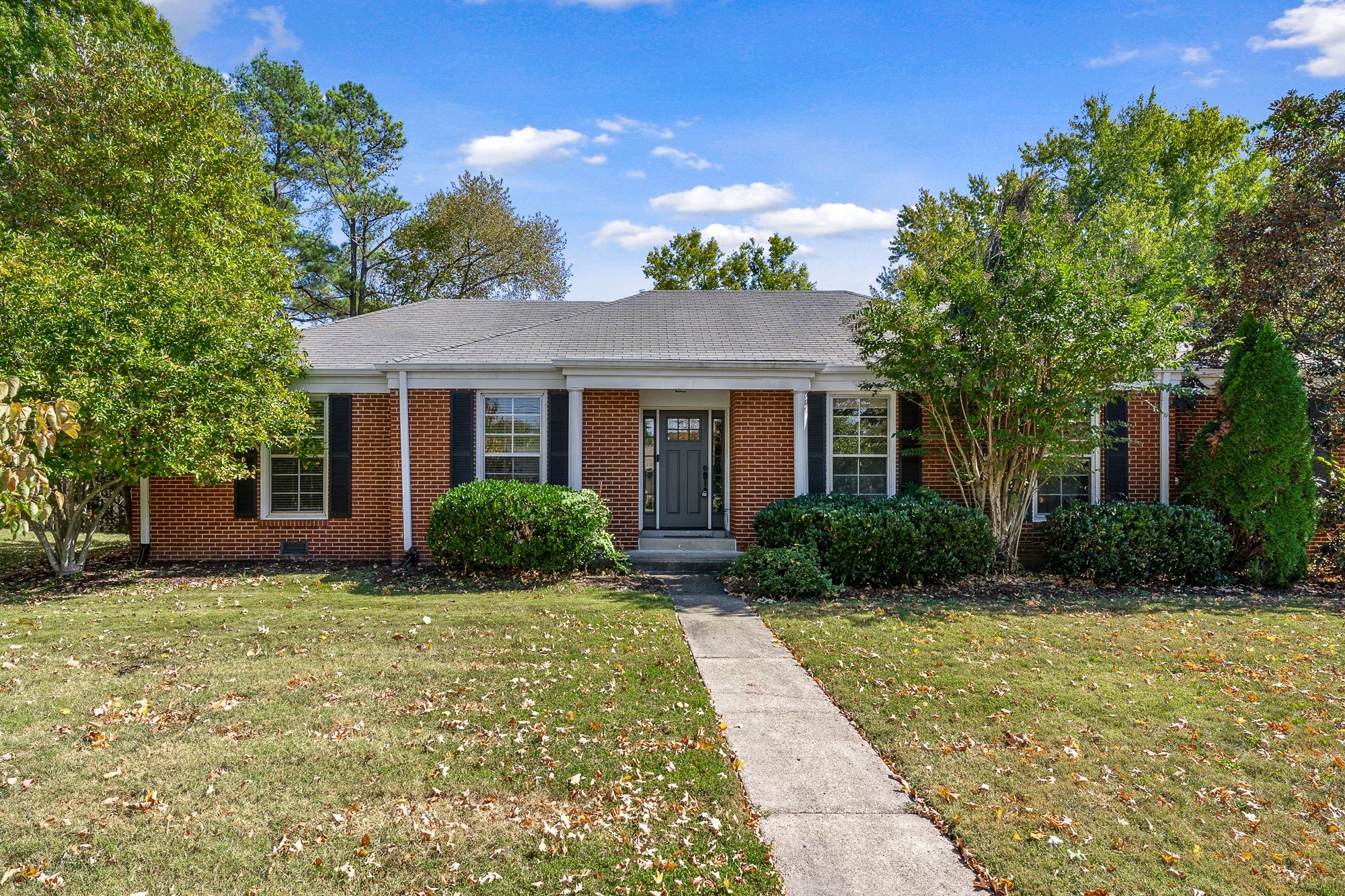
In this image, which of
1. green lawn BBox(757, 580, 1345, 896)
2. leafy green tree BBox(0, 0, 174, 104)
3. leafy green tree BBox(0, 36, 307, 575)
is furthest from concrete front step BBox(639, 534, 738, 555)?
leafy green tree BBox(0, 0, 174, 104)

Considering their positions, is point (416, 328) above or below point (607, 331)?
above

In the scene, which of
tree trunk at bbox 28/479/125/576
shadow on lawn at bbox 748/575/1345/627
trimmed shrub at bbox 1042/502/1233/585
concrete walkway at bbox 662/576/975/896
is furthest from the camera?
tree trunk at bbox 28/479/125/576

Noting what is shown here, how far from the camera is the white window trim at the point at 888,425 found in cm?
1095

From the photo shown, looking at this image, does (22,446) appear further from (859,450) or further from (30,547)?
(30,547)

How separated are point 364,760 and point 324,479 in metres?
8.22

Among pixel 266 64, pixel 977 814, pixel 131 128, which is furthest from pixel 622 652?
pixel 266 64

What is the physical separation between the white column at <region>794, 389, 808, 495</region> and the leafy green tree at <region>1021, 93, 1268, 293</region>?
16907 mm

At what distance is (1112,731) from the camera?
4.59m

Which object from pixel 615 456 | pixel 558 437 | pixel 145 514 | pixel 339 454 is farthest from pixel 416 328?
pixel 145 514

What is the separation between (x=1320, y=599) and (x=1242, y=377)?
314 centimetres

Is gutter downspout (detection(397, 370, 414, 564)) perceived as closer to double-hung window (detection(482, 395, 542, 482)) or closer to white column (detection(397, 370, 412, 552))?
white column (detection(397, 370, 412, 552))

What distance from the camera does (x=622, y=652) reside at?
6195 mm

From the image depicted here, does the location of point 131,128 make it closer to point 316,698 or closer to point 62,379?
point 62,379

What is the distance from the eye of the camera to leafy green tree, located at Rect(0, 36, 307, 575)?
27.1 feet
